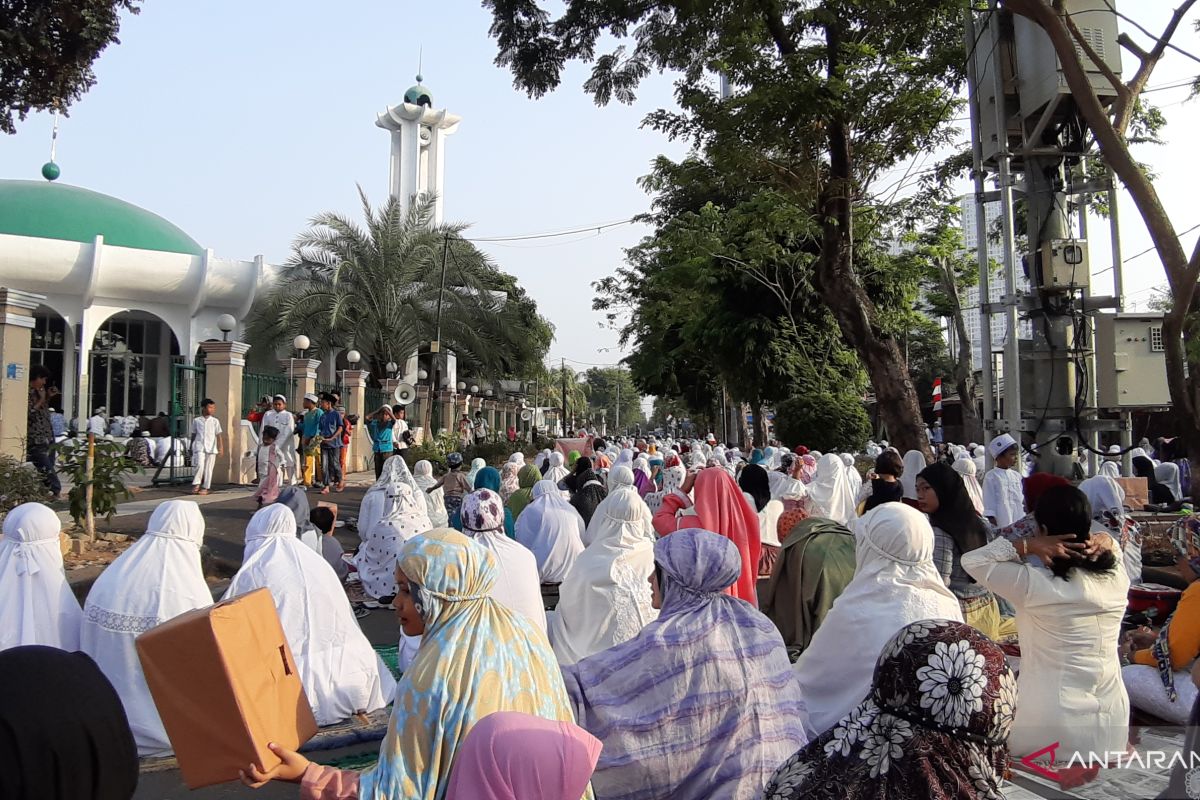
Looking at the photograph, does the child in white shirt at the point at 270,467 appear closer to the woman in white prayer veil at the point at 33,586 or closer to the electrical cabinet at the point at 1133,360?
the woman in white prayer veil at the point at 33,586

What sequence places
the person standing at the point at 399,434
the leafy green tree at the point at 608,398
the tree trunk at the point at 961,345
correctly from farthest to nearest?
the leafy green tree at the point at 608,398
the tree trunk at the point at 961,345
the person standing at the point at 399,434

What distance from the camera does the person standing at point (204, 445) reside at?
40.2 feet

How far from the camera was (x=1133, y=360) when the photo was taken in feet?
24.2

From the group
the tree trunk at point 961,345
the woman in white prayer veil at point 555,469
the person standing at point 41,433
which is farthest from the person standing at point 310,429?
the tree trunk at point 961,345

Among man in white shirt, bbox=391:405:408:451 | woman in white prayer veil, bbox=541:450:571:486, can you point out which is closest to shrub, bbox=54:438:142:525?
woman in white prayer veil, bbox=541:450:571:486

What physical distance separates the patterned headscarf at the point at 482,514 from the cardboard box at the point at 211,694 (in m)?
2.80

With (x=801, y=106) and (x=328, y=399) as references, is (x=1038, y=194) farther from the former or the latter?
(x=328, y=399)

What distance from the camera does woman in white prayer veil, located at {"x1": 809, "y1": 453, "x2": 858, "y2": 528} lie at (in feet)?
28.3

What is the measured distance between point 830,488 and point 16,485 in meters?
7.43

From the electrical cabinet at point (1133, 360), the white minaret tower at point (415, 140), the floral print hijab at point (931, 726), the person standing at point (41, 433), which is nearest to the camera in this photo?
the floral print hijab at point (931, 726)

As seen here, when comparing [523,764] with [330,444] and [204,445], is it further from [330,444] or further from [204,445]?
[330,444]

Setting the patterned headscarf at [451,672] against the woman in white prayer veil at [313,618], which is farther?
the woman in white prayer veil at [313,618]

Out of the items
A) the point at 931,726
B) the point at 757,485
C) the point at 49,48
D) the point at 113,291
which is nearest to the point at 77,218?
the point at 113,291

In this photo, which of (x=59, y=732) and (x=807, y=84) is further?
(x=807, y=84)
